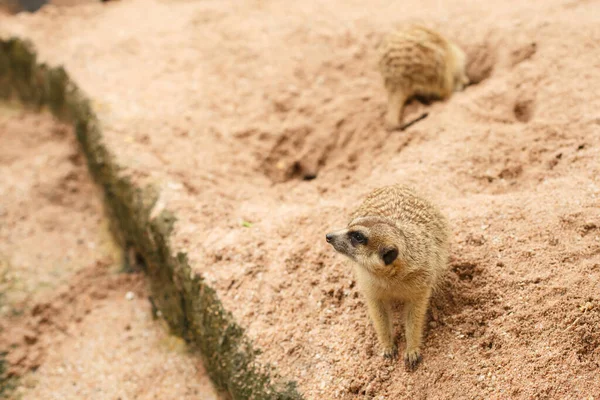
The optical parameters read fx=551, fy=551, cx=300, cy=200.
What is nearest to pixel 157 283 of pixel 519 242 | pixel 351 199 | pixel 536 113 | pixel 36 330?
pixel 36 330

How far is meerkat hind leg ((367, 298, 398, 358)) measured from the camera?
6.74ft

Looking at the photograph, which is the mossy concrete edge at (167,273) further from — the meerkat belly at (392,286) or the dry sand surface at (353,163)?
the meerkat belly at (392,286)

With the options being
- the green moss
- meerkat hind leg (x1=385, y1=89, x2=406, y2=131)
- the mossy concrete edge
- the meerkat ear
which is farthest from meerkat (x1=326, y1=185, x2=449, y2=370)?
the green moss

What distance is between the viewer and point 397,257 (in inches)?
74.1

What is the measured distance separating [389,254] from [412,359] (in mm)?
429

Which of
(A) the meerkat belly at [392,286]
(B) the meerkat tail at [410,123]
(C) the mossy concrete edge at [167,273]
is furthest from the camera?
(B) the meerkat tail at [410,123]

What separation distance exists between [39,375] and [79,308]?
474mm

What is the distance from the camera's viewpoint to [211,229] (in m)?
2.88

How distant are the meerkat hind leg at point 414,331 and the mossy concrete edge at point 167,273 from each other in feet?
1.48

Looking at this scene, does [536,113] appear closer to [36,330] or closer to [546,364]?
[546,364]

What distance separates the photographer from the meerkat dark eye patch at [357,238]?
1914 millimetres

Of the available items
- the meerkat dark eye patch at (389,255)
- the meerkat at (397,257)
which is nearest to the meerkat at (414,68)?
the meerkat at (397,257)

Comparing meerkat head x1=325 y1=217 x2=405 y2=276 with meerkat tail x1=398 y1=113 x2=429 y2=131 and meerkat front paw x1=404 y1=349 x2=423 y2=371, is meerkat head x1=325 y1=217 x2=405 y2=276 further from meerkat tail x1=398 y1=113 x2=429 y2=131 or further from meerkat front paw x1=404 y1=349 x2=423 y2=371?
meerkat tail x1=398 y1=113 x2=429 y2=131

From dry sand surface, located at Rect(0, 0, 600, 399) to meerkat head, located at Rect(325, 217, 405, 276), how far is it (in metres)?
0.38
